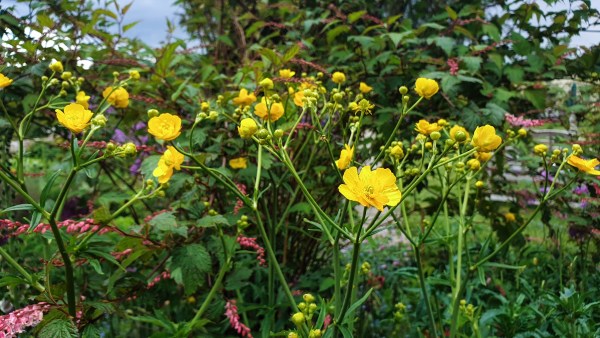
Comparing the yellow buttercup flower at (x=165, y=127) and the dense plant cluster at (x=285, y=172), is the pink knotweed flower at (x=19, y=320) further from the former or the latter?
the yellow buttercup flower at (x=165, y=127)

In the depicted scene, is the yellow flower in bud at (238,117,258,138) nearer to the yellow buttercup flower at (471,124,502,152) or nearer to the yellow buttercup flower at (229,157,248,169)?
the yellow buttercup flower at (471,124,502,152)

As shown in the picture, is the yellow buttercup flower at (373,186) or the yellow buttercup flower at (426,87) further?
the yellow buttercup flower at (426,87)

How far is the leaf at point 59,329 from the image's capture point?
99cm

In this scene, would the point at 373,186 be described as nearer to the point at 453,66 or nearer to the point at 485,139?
the point at 485,139

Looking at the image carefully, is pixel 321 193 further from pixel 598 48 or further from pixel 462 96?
pixel 598 48

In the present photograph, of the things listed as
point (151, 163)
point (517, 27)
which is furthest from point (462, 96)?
point (151, 163)

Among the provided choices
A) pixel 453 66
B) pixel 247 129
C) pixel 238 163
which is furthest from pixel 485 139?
pixel 453 66

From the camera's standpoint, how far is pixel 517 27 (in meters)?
2.41

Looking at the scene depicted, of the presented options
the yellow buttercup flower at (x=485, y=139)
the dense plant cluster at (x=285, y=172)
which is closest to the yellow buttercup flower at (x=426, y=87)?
the dense plant cluster at (x=285, y=172)

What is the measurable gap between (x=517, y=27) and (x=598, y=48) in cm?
38

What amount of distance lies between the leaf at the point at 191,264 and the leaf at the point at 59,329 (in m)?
0.35

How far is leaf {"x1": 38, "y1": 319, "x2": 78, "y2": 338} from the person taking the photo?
0.99m

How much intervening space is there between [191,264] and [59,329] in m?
0.41

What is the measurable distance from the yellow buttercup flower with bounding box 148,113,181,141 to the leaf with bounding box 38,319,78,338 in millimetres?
399
